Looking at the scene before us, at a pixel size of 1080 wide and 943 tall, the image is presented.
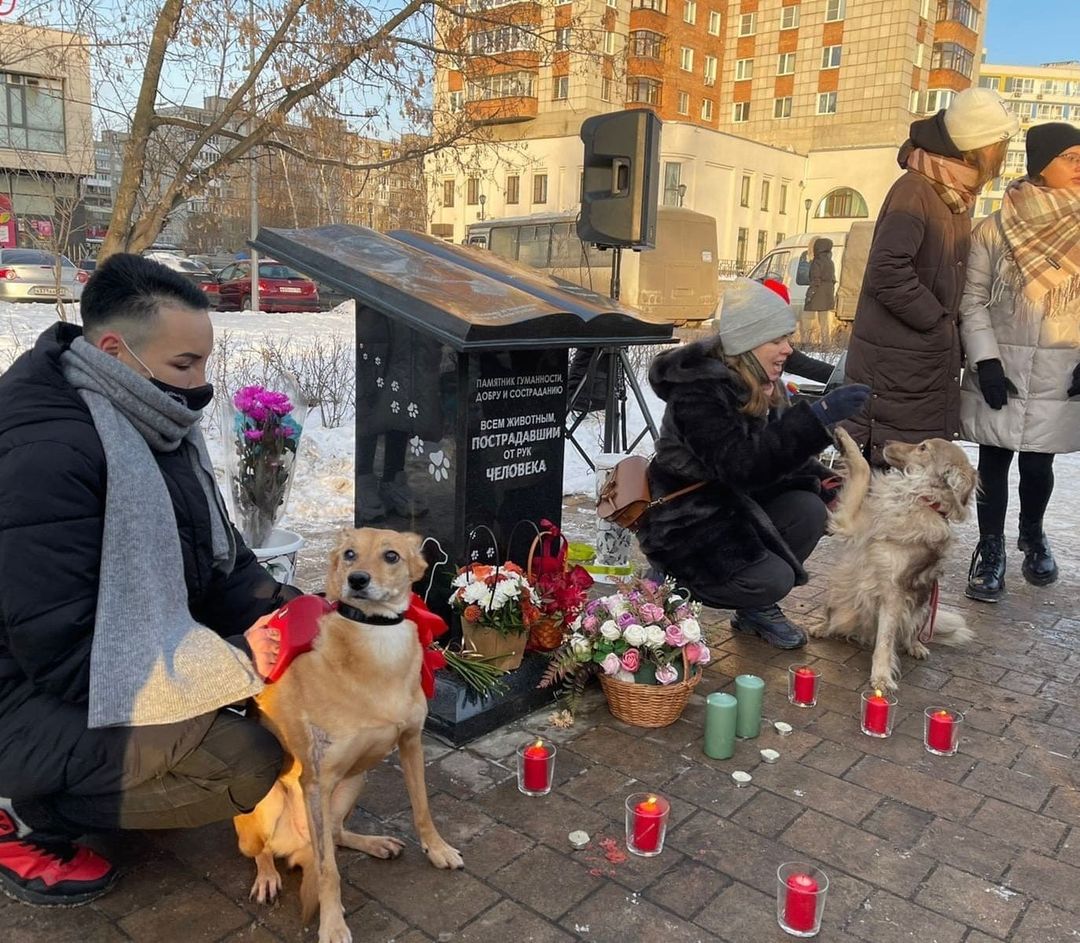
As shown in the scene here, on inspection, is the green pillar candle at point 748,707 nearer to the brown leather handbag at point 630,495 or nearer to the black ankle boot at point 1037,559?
the brown leather handbag at point 630,495

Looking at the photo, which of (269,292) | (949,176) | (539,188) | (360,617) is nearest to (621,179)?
(949,176)

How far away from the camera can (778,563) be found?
4.00 meters

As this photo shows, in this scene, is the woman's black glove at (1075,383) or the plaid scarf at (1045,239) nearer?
the plaid scarf at (1045,239)

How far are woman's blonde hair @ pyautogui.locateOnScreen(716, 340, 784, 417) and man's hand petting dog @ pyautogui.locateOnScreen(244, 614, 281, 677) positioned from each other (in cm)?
217

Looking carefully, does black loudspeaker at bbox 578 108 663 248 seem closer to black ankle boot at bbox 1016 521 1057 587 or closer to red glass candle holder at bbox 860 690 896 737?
black ankle boot at bbox 1016 521 1057 587

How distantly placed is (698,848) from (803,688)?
1220mm

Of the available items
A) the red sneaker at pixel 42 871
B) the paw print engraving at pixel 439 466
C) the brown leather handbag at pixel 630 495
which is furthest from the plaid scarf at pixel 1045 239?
the red sneaker at pixel 42 871

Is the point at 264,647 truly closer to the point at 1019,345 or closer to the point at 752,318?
the point at 752,318

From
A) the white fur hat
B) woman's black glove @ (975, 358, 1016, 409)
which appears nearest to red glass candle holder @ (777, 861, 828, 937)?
woman's black glove @ (975, 358, 1016, 409)

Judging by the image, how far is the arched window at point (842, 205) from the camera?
147ft

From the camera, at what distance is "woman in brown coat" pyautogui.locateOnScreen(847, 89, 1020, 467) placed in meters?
4.30

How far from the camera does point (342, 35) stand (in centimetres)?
770

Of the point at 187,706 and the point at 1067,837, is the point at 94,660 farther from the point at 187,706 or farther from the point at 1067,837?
the point at 1067,837

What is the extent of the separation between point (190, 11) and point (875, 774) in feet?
24.8
